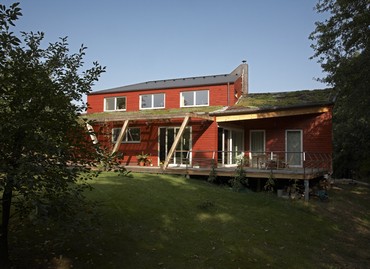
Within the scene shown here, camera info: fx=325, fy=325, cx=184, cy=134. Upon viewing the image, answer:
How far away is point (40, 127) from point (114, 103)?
18308mm

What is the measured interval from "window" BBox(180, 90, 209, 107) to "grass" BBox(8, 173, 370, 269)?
827 centimetres

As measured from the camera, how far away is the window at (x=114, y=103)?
73.7ft

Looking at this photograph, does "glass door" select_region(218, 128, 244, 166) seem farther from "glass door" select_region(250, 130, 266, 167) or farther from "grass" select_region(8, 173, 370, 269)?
"grass" select_region(8, 173, 370, 269)

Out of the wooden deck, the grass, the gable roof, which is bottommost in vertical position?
the grass

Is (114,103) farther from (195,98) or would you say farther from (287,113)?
(287,113)

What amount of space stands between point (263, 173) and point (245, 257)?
6.90 meters

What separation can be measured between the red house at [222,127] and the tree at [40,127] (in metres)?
9.82

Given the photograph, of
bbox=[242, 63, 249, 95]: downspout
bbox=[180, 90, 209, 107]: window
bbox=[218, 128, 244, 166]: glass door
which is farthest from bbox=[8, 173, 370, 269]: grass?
bbox=[242, 63, 249, 95]: downspout

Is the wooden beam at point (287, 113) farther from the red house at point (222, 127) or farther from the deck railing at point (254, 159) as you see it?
the deck railing at point (254, 159)

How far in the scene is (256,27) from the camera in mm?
15859

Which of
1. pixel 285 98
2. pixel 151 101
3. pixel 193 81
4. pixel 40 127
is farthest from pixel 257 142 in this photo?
pixel 40 127

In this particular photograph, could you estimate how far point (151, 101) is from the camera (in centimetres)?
2148

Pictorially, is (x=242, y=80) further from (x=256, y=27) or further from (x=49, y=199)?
(x=49, y=199)

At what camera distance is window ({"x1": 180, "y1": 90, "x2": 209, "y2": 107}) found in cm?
1988
